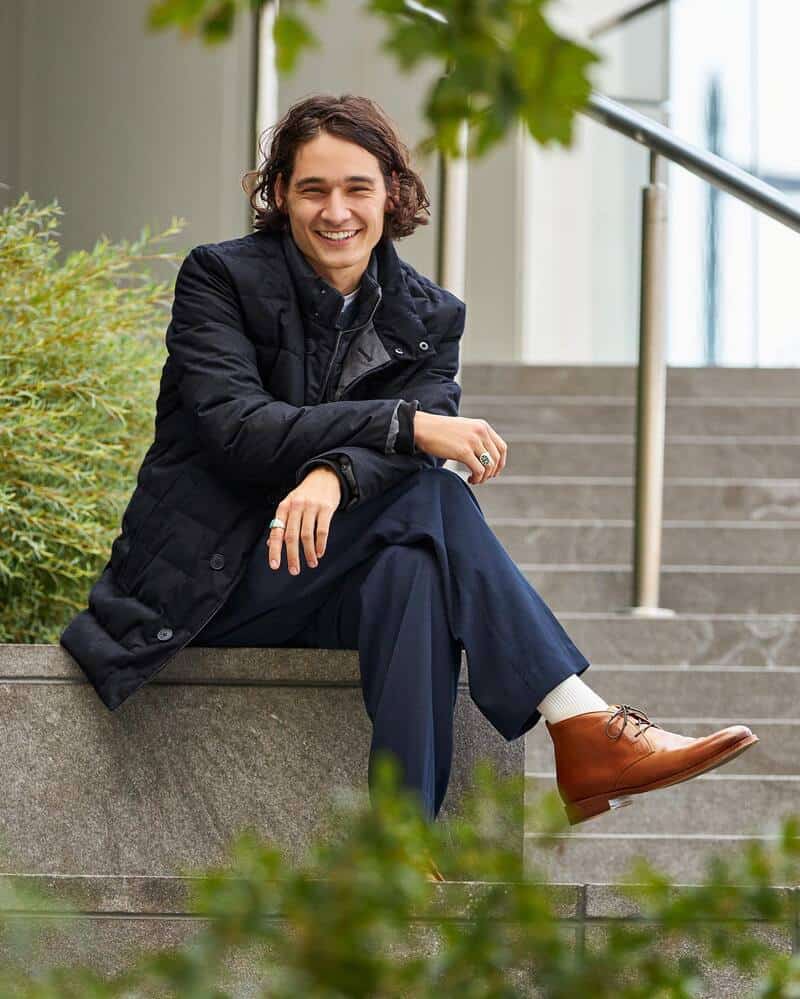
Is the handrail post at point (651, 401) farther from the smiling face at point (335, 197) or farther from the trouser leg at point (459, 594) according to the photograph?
the trouser leg at point (459, 594)

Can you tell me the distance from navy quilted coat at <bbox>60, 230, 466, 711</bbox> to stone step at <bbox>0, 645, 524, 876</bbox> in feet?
0.25

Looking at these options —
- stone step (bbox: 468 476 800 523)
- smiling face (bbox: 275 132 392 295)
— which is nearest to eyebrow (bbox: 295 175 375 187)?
smiling face (bbox: 275 132 392 295)

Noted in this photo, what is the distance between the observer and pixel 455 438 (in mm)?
1949

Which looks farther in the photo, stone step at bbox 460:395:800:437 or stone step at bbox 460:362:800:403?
stone step at bbox 460:362:800:403

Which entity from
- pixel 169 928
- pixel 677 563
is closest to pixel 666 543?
pixel 677 563

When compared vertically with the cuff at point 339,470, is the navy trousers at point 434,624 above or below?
below

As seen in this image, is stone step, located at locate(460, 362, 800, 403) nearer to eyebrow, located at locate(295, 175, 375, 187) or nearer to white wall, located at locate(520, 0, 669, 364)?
white wall, located at locate(520, 0, 669, 364)

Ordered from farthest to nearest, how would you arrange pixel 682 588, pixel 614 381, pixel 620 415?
pixel 614 381, pixel 620 415, pixel 682 588

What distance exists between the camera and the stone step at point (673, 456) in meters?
3.71

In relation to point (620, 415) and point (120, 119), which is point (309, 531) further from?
point (120, 119)

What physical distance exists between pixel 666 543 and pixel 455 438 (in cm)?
154

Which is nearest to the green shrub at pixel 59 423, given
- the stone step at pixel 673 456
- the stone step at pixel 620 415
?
the stone step at pixel 673 456

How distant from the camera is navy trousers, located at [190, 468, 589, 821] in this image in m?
1.75

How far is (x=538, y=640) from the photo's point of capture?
178cm
